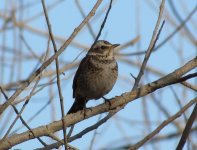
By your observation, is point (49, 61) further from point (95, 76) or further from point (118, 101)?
point (95, 76)

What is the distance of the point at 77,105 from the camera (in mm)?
5215

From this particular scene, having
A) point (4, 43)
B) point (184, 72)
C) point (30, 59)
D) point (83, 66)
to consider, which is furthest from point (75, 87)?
point (184, 72)

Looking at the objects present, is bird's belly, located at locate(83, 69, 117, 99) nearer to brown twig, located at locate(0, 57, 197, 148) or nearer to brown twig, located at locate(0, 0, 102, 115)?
brown twig, located at locate(0, 57, 197, 148)

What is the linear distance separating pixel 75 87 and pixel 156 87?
2517 mm

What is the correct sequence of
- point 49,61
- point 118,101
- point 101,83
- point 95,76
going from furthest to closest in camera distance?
point 95,76 < point 101,83 < point 118,101 < point 49,61

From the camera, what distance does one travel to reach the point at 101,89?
5.10 meters

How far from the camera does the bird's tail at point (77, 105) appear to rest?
5117 millimetres

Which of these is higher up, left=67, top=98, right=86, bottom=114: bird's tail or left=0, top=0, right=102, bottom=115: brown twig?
left=67, top=98, right=86, bottom=114: bird's tail

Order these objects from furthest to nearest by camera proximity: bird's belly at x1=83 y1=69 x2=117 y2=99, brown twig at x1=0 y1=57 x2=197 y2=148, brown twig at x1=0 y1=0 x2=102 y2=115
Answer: bird's belly at x1=83 y1=69 x2=117 y2=99, brown twig at x1=0 y1=57 x2=197 y2=148, brown twig at x1=0 y1=0 x2=102 y2=115

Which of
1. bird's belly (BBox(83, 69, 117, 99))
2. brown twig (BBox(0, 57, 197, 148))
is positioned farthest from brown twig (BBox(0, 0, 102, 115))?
bird's belly (BBox(83, 69, 117, 99))

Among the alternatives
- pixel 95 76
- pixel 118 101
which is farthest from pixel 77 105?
pixel 118 101

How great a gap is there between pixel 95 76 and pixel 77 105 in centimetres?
39

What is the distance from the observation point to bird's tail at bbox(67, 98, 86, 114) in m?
5.12

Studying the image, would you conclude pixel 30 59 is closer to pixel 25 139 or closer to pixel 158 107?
pixel 158 107
